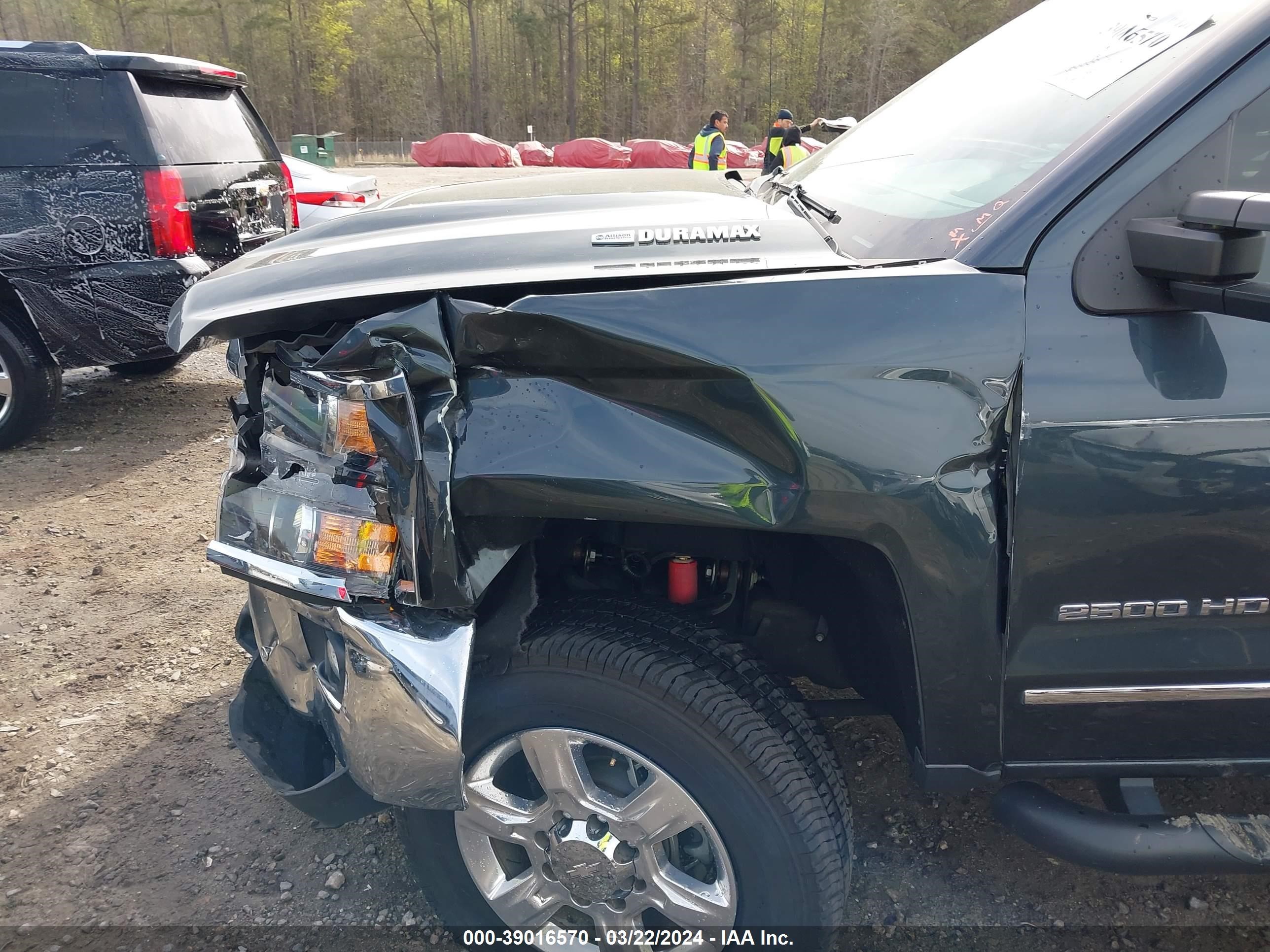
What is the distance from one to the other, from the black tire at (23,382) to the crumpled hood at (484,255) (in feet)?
12.0

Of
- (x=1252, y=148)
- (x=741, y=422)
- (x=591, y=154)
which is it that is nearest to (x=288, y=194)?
(x=741, y=422)

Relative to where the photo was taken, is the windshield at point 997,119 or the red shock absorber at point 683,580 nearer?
the windshield at point 997,119

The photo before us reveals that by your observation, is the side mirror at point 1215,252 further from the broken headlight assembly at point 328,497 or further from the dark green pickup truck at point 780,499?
the broken headlight assembly at point 328,497

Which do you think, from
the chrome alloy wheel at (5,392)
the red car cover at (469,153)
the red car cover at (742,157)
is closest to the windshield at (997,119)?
the chrome alloy wheel at (5,392)

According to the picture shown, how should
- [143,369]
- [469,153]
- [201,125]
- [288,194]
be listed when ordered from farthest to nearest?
[469,153] < [143,369] < [288,194] < [201,125]

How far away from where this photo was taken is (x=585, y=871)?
5.84ft

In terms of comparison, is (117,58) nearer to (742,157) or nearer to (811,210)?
(811,210)

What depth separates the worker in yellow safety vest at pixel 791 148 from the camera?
866cm

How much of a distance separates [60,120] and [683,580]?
4656 mm

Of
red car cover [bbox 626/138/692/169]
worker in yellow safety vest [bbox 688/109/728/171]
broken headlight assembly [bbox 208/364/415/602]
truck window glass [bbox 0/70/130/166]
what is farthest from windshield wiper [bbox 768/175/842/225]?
red car cover [bbox 626/138/692/169]

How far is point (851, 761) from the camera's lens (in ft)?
8.82

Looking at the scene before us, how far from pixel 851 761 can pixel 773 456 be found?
1.56 meters

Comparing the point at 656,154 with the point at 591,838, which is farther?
the point at 656,154

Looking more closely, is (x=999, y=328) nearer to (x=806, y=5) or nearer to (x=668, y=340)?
(x=668, y=340)
